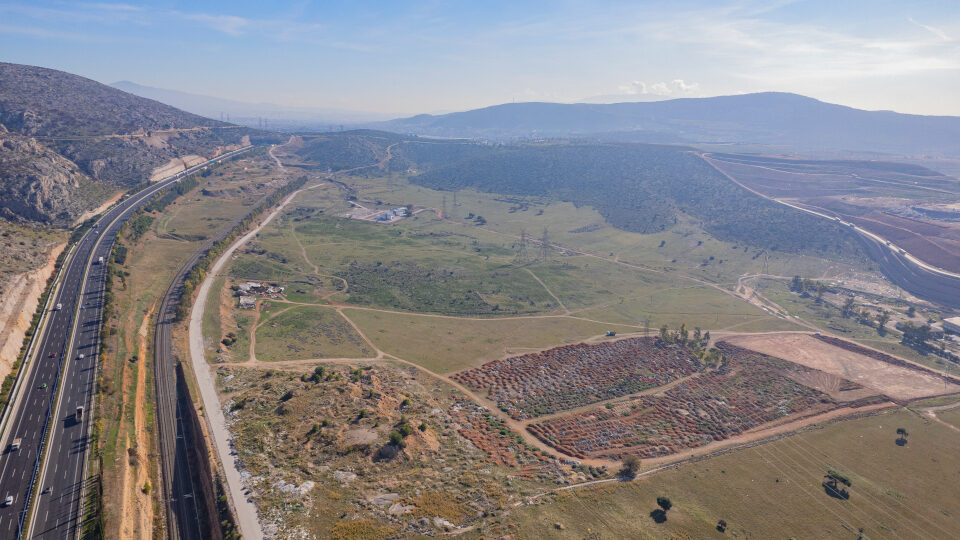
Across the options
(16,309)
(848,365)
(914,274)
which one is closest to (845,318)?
(848,365)

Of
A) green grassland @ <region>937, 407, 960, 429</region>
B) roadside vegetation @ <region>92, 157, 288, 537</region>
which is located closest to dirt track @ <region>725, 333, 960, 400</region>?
green grassland @ <region>937, 407, 960, 429</region>

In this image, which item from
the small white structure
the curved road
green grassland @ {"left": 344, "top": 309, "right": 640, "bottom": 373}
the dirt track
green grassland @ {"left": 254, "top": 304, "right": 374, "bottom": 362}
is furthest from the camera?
the curved road

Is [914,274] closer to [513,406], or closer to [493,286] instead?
[493,286]

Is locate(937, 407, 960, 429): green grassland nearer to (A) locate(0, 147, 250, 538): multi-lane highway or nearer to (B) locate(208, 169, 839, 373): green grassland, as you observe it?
(B) locate(208, 169, 839, 373): green grassland

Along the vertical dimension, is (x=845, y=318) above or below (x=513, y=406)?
above

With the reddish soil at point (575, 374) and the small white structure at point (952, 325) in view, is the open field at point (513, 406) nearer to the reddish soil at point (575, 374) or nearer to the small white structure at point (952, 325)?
the reddish soil at point (575, 374)

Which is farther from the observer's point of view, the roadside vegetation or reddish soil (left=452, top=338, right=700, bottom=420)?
reddish soil (left=452, top=338, right=700, bottom=420)
